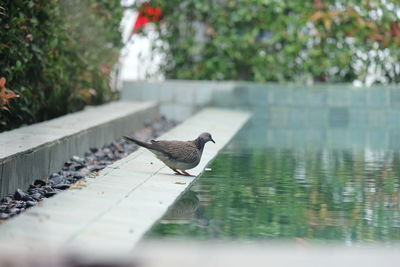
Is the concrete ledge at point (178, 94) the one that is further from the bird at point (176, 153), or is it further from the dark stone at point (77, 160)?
the bird at point (176, 153)

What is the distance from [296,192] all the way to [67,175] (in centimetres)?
266

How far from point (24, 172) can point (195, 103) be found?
9.50 meters

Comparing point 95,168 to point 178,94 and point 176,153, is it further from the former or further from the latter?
point 178,94

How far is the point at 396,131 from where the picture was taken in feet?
52.4

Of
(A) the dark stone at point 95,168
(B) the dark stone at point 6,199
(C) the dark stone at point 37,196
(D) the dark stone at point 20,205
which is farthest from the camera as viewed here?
(A) the dark stone at point 95,168

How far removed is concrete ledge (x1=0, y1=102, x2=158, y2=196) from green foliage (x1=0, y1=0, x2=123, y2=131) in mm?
259

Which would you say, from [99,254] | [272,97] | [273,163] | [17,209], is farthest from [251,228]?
[272,97]

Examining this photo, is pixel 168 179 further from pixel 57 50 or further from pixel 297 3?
pixel 297 3

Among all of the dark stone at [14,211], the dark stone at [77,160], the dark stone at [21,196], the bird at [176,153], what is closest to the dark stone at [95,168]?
the dark stone at [77,160]

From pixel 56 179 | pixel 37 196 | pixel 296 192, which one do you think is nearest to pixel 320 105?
pixel 56 179

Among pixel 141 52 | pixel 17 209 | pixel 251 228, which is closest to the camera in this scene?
pixel 251 228

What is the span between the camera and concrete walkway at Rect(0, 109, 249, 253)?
5.96 metres

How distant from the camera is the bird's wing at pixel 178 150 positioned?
9.09 metres

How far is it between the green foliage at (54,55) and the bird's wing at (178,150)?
81.0 inches
